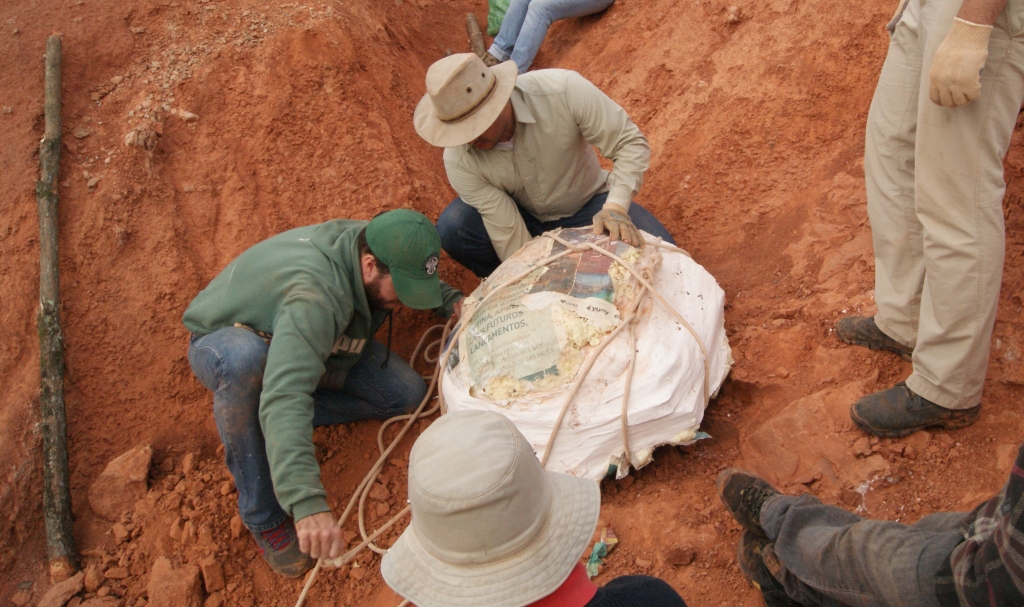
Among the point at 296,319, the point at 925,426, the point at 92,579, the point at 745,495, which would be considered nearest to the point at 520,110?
the point at 296,319

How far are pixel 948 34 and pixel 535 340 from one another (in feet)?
4.20

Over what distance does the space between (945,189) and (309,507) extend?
178 cm

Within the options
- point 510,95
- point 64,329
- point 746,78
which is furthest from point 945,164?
point 64,329

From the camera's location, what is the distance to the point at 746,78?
3520 millimetres

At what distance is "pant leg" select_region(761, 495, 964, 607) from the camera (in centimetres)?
132

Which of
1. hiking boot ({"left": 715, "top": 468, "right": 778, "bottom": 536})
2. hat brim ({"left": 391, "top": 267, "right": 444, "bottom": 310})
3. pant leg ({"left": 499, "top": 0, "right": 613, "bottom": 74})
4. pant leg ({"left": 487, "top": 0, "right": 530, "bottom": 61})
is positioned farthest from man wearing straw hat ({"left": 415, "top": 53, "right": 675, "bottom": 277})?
pant leg ({"left": 487, "top": 0, "right": 530, "bottom": 61})

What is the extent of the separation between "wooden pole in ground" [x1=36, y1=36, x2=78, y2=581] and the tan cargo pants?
2659mm

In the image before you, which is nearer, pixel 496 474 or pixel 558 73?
pixel 496 474

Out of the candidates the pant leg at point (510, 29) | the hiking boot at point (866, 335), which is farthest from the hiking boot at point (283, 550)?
the pant leg at point (510, 29)

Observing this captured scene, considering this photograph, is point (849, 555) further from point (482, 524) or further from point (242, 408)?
point (242, 408)

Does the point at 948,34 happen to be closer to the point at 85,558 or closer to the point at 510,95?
the point at 510,95

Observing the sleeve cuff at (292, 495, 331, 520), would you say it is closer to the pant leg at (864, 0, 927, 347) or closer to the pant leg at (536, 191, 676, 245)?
the pant leg at (536, 191, 676, 245)

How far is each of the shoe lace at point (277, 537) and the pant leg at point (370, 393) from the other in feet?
1.59

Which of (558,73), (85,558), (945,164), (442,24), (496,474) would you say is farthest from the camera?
(442,24)
